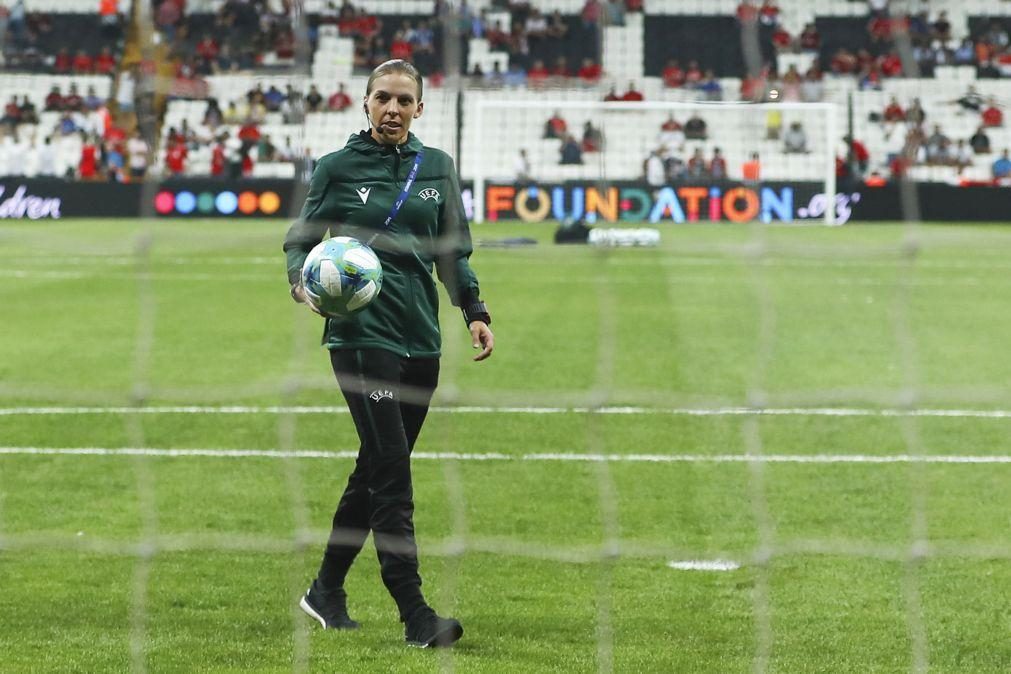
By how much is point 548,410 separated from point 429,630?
564 cm

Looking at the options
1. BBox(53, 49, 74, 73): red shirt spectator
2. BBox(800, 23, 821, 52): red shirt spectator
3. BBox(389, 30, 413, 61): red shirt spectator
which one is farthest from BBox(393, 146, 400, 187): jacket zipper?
BBox(53, 49, 74, 73): red shirt spectator

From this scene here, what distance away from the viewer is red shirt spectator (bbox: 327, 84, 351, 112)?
28328 millimetres

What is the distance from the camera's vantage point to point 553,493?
27.6 ft

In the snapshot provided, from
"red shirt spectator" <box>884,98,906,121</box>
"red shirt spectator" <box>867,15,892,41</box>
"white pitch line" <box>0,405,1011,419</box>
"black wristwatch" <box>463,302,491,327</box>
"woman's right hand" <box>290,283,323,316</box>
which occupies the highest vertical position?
"red shirt spectator" <box>867,15,892,41</box>

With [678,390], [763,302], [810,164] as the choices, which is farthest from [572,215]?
[678,390]

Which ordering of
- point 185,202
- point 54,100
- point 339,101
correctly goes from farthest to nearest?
point 54,100 → point 185,202 → point 339,101

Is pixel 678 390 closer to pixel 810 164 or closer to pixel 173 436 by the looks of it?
pixel 173 436

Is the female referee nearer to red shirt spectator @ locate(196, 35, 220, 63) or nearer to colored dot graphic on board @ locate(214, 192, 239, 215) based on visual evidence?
colored dot graphic on board @ locate(214, 192, 239, 215)

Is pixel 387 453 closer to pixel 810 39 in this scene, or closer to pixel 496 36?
pixel 810 39

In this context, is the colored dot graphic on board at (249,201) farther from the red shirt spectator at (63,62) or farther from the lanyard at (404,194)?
the lanyard at (404,194)

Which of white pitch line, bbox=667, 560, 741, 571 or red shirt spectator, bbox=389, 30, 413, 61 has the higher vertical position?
red shirt spectator, bbox=389, 30, 413, 61

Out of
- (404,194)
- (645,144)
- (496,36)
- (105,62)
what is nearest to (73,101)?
(105,62)

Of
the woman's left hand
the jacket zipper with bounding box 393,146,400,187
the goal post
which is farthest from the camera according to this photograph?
the goal post

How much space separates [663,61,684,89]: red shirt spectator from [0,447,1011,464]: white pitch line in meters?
21.7
